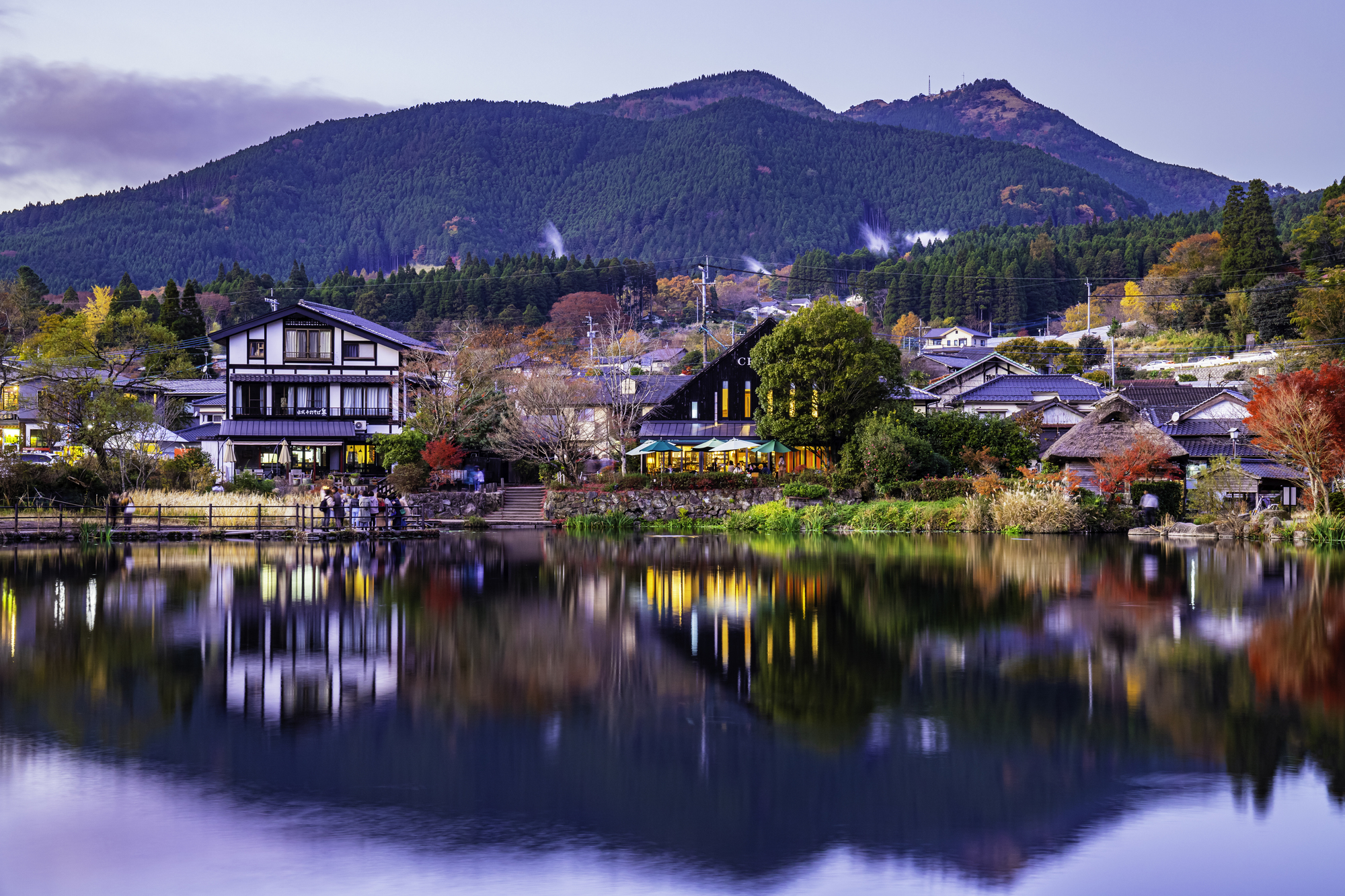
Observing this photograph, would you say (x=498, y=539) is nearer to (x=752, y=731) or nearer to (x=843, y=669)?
(x=843, y=669)

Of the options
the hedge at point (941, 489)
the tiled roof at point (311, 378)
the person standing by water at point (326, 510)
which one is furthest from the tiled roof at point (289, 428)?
the hedge at point (941, 489)

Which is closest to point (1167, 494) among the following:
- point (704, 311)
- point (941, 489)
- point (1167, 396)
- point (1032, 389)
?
point (941, 489)

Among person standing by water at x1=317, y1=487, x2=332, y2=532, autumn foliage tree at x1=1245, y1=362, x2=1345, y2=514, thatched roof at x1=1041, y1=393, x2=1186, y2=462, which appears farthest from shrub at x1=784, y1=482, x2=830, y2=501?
person standing by water at x1=317, y1=487, x2=332, y2=532

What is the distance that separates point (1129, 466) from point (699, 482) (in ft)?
51.2

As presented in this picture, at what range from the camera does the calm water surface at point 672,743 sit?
26.8ft

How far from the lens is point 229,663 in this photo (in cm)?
1459

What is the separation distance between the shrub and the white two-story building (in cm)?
2092

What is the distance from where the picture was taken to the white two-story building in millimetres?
52344

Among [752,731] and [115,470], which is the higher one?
[115,470]

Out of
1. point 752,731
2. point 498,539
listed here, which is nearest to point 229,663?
point 752,731

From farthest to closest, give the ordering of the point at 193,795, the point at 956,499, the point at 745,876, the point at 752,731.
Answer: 1. the point at 956,499
2. the point at 752,731
3. the point at 193,795
4. the point at 745,876

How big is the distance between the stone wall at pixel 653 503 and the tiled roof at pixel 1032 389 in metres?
21.2

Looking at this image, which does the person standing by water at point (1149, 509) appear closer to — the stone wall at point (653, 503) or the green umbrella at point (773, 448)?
the stone wall at point (653, 503)

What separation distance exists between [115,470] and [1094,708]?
36.5 metres
